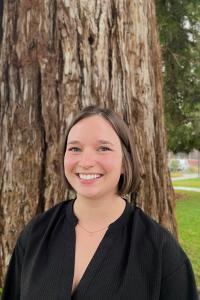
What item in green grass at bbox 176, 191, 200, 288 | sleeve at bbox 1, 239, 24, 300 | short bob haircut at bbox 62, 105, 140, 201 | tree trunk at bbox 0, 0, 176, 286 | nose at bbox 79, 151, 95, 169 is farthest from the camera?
green grass at bbox 176, 191, 200, 288

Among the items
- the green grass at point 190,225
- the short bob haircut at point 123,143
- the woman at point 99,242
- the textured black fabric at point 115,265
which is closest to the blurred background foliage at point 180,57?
the green grass at point 190,225

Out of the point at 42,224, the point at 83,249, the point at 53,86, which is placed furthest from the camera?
the point at 53,86

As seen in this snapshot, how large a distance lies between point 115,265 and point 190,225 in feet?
31.0

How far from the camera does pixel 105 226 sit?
77.9 inches

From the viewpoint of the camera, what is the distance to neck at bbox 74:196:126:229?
1973mm

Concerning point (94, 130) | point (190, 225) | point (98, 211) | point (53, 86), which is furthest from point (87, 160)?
point (190, 225)

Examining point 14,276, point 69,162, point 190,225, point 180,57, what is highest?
point 180,57

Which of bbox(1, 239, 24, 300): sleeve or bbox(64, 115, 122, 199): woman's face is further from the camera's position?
bbox(1, 239, 24, 300): sleeve

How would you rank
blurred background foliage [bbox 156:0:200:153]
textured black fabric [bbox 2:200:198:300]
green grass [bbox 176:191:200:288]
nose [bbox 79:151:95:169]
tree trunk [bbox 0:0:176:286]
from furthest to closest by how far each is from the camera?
blurred background foliage [bbox 156:0:200:153] < green grass [bbox 176:191:200:288] < tree trunk [bbox 0:0:176:286] < nose [bbox 79:151:95:169] < textured black fabric [bbox 2:200:198:300]

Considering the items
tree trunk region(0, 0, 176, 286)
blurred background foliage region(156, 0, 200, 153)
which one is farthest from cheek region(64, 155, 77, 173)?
Result: blurred background foliage region(156, 0, 200, 153)

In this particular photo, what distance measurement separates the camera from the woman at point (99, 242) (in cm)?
179

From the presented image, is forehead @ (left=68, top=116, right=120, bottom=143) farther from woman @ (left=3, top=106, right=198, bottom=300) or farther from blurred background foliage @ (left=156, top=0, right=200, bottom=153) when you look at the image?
blurred background foliage @ (left=156, top=0, right=200, bottom=153)

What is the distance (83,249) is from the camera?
1.93 metres

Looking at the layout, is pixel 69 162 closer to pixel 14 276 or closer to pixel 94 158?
pixel 94 158
